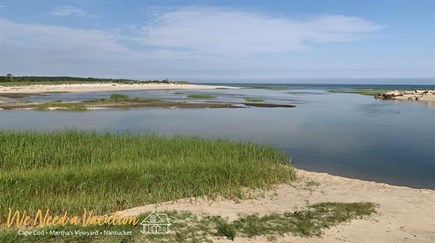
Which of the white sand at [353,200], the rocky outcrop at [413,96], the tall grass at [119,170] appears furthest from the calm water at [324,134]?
the rocky outcrop at [413,96]

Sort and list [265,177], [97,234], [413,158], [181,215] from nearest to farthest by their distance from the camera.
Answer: [97,234] → [181,215] → [265,177] → [413,158]

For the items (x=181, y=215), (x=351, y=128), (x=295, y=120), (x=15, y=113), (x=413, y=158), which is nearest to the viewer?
(x=181, y=215)

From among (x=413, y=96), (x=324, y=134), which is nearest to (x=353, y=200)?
(x=324, y=134)

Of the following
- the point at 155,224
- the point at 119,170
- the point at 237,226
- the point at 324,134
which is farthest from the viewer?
the point at 324,134

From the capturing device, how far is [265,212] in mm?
10586

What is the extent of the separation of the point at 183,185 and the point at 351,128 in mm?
23814

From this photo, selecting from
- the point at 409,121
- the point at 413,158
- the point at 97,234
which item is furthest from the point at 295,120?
the point at 97,234

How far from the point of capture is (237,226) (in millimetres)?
9141

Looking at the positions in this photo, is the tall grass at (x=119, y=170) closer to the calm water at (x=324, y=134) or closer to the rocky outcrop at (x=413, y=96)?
the calm water at (x=324, y=134)

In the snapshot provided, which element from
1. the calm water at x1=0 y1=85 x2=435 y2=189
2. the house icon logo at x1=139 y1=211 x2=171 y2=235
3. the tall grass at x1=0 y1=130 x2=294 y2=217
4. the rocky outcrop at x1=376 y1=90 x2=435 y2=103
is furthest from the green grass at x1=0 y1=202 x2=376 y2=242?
the rocky outcrop at x1=376 y1=90 x2=435 y2=103

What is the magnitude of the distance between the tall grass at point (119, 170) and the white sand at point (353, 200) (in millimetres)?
886

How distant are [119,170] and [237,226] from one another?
17.5ft

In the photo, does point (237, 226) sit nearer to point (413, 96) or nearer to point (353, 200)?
point (353, 200)

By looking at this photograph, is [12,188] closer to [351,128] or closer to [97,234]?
[97,234]
